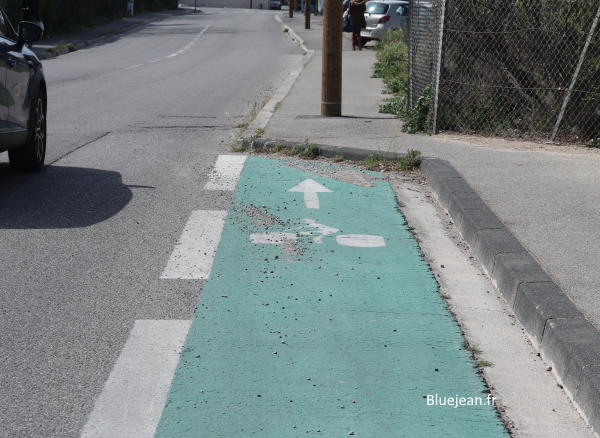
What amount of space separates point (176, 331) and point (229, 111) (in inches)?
417

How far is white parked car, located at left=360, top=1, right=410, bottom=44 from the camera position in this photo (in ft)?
112

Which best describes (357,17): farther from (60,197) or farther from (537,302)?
(537,302)

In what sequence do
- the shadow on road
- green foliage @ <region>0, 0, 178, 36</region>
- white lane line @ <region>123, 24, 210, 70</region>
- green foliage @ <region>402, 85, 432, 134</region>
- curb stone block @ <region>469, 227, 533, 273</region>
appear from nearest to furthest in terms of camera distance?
curb stone block @ <region>469, 227, 533, 273</region>, the shadow on road, green foliage @ <region>402, 85, 432, 134</region>, white lane line @ <region>123, 24, 210, 70</region>, green foliage @ <region>0, 0, 178, 36</region>

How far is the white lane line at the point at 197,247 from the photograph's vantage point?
601cm

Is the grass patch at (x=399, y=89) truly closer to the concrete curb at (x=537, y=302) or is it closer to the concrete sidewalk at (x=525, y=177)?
the concrete sidewalk at (x=525, y=177)

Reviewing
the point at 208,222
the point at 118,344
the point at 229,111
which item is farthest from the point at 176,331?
the point at 229,111

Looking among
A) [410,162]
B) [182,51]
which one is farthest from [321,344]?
[182,51]

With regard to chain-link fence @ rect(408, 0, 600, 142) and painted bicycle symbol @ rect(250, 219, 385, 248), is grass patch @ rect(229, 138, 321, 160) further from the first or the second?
painted bicycle symbol @ rect(250, 219, 385, 248)

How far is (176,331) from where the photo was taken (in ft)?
16.1

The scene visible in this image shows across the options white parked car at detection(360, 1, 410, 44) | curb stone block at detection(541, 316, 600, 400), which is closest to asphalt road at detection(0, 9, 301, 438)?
Answer: curb stone block at detection(541, 316, 600, 400)

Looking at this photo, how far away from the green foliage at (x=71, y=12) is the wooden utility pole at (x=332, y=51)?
2275 centimetres

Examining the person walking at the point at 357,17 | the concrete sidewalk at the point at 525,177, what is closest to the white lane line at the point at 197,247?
the concrete sidewalk at the point at 525,177

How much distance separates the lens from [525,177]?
8930 millimetres

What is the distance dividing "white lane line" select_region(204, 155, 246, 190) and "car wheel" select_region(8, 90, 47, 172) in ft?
5.29
